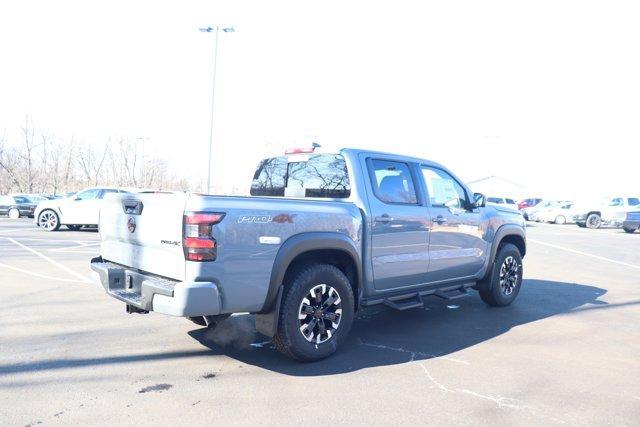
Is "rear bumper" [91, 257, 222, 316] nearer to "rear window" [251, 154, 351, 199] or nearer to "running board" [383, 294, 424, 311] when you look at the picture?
"rear window" [251, 154, 351, 199]

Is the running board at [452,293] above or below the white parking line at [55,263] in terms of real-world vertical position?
above

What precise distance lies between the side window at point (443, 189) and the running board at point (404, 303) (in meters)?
1.10

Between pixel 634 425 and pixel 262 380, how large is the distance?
2.72 metres

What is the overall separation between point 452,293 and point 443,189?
4.70ft

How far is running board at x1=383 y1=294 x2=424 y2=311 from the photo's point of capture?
5102mm

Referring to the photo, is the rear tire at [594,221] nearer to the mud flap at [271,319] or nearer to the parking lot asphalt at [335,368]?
the parking lot asphalt at [335,368]

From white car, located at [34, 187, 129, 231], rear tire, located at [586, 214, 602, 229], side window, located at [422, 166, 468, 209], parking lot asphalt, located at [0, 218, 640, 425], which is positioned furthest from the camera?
rear tire, located at [586, 214, 602, 229]

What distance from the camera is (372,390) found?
→ 12.5 feet

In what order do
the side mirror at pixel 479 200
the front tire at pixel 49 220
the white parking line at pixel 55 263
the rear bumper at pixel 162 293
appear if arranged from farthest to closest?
1. the front tire at pixel 49 220
2. the white parking line at pixel 55 263
3. the side mirror at pixel 479 200
4. the rear bumper at pixel 162 293

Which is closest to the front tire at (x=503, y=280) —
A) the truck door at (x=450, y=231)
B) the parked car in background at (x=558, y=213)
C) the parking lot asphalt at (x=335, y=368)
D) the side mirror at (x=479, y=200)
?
the parking lot asphalt at (x=335, y=368)

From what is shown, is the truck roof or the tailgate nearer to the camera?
the tailgate

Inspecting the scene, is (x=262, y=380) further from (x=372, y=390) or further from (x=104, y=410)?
(x=104, y=410)

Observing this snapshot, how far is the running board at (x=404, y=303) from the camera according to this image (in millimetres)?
5102

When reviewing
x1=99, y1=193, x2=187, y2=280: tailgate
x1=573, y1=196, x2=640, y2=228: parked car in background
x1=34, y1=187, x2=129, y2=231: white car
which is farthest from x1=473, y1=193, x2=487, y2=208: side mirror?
x1=573, y1=196, x2=640, y2=228: parked car in background
